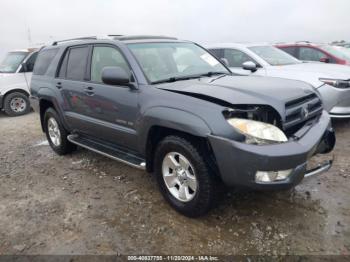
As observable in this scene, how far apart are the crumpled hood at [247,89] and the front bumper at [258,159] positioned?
0.34m

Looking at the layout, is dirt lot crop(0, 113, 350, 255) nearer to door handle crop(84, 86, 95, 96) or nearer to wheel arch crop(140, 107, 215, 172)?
wheel arch crop(140, 107, 215, 172)

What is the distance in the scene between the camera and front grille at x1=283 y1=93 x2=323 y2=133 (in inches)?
109

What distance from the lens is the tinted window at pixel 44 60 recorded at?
5.02 metres

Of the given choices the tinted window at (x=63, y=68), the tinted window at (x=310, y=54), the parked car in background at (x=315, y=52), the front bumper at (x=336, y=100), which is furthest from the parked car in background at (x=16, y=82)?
the front bumper at (x=336, y=100)

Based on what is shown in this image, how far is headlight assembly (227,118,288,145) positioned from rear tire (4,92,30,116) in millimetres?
8158

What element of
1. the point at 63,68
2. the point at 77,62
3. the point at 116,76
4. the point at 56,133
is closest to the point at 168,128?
the point at 116,76

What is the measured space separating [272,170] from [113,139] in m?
2.06

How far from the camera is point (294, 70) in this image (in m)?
5.91

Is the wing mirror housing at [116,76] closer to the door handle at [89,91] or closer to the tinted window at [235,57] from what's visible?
the door handle at [89,91]

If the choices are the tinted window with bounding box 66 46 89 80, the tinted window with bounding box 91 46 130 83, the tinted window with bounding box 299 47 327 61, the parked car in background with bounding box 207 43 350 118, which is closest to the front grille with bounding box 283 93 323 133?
the parked car in background with bounding box 207 43 350 118

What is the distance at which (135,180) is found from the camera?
13.1 feet

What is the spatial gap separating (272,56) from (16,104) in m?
7.12

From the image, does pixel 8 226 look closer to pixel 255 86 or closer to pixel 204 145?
pixel 204 145

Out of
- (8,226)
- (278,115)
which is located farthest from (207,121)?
(8,226)
